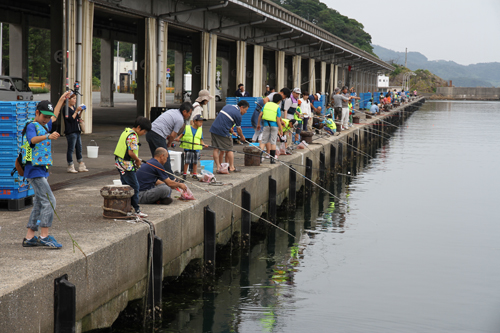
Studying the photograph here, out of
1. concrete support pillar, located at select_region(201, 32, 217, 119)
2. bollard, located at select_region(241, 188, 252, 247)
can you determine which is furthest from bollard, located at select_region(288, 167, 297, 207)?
concrete support pillar, located at select_region(201, 32, 217, 119)

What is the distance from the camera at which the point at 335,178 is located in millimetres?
22219

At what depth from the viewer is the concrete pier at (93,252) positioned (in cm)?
525

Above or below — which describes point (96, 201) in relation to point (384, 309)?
above

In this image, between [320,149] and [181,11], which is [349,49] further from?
[320,149]

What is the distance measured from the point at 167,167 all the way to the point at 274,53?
33158mm

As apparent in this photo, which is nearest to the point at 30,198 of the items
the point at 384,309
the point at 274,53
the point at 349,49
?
the point at 384,309

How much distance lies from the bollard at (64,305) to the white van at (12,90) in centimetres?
2204

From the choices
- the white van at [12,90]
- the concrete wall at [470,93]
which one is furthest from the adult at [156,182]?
the concrete wall at [470,93]

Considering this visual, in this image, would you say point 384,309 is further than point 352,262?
No

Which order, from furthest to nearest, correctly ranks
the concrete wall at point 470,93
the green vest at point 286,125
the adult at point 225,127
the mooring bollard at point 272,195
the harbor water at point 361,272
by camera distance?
1. the concrete wall at point 470,93
2. the green vest at point 286,125
3. the mooring bollard at point 272,195
4. the adult at point 225,127
5. the harbor water at point 361,272

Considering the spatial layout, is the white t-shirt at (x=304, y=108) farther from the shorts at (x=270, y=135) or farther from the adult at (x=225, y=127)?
the adult at (x=225, y=127)

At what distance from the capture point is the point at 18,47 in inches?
1329

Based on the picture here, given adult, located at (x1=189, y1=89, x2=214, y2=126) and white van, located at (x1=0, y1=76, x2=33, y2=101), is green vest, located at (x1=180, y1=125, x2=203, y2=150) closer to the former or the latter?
adult, located at (x1=189, y1=89, x2=214, y2=126)

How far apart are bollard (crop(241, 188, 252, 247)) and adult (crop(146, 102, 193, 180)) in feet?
5.56
